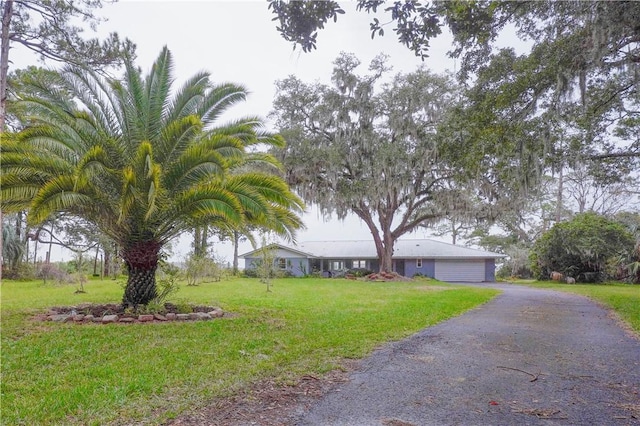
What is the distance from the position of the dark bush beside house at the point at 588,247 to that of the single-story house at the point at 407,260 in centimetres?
551

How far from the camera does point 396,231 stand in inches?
1008

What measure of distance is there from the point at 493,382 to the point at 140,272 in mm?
7012

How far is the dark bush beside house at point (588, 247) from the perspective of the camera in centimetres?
2273

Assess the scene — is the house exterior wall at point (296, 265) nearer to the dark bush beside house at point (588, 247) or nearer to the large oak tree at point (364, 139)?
the large oak tree at point (364, 139)

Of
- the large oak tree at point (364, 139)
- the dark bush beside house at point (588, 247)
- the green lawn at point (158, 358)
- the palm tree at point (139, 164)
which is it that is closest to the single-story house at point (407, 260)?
the dark bush beside house at point (588, 247)

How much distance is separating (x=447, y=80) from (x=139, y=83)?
1656 cm

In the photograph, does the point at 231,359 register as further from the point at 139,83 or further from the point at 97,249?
the point at 97,249

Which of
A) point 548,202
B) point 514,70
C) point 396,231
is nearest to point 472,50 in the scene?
point 514,70

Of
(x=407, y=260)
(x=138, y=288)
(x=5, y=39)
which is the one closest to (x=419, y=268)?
(x=407, y=260)

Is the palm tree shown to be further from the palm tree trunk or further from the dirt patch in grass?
the dirt patch in grass

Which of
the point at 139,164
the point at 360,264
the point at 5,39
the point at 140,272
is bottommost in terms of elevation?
the point at 360,264

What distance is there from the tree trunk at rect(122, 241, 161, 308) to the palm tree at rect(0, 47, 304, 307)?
20 mm

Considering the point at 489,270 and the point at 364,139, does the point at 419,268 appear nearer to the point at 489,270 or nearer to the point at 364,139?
the point at 489,270

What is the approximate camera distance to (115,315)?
802 cm
